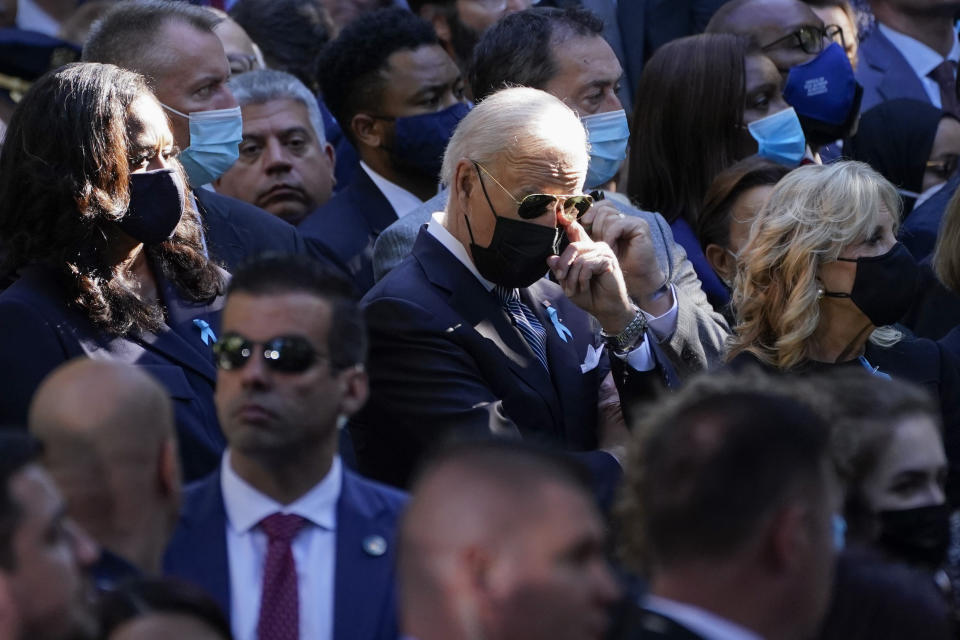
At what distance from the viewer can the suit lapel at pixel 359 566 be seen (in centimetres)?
367

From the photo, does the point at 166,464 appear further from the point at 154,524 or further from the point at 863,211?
the point at 863,211

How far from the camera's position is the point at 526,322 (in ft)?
16.7

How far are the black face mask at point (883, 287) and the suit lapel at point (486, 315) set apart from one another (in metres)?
1.13

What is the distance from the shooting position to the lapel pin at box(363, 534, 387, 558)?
3.75 m

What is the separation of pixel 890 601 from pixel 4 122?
450cm

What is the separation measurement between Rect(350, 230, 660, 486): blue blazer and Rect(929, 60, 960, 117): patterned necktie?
423cm

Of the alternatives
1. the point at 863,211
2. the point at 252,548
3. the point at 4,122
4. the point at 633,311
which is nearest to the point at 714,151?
the point at 863,211

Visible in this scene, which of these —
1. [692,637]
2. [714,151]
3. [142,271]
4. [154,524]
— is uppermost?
[692,637]

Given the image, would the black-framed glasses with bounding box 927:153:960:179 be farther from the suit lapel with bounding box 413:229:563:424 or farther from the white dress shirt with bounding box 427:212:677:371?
the suit lapel with bounding box 413:229:563:424

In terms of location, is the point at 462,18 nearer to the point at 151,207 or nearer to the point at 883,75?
the point at 883,75

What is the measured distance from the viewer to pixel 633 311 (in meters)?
5.09

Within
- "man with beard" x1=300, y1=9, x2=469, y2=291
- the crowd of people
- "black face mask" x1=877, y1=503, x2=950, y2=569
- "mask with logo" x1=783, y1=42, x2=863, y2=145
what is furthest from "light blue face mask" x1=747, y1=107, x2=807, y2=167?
"black face mask" x1=877, y1=503, x2=950, y2=569

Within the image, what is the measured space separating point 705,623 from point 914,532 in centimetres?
136

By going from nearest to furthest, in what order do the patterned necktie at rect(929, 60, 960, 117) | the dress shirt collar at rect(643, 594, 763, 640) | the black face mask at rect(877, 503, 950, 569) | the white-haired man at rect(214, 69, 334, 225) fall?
the dress shirt collar at rect(643, 594, 763, 640), the black face mask at rect(877, 503, 950, 569), the white-haired man at rect(214, 69, 334, 225), the patterned necktie at rect(929, 60, 960, 117)
